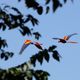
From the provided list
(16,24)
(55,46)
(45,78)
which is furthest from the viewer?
(16,24)

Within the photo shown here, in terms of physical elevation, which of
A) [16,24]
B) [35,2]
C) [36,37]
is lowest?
[36,37]

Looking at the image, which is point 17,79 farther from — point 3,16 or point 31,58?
point 3,16

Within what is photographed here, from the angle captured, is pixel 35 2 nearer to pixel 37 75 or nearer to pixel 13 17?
pixel 13 17

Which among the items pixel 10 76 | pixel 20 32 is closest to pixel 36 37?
pixel 20 32

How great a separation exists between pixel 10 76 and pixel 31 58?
1.49ft

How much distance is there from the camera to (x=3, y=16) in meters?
7.40

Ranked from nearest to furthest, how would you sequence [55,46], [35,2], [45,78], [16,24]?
[55,46] < [45,78] < [35,2] < [16,24]

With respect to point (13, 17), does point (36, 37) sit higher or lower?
lower

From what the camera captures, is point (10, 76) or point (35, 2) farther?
point (35, 2)

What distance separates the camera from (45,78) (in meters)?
5.15

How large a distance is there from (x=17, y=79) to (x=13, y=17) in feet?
8.72

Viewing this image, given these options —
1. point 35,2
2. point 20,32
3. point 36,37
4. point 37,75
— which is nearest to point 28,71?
point 37,75

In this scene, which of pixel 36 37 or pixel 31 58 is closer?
pixel 31 58

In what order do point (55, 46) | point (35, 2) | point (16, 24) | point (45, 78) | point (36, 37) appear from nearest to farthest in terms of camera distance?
point (55, 46) → point (45, 78) → point (35, 2) → point (16, 24) → point (36, 37)
